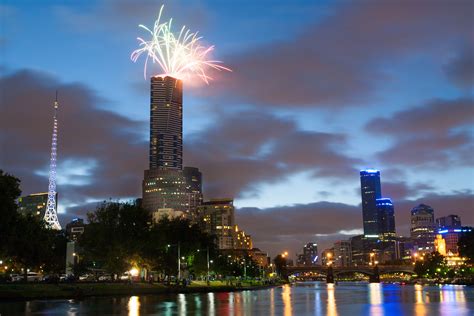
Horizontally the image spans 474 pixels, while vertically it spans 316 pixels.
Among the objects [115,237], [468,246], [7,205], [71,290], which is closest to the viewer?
[7,205]

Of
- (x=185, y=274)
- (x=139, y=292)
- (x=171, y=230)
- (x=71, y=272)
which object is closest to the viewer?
(x=139, y=292)

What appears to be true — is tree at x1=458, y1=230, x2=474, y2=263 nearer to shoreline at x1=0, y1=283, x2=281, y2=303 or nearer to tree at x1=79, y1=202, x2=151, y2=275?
shoreline at x1=0, y1=283, x2=281, y2=303

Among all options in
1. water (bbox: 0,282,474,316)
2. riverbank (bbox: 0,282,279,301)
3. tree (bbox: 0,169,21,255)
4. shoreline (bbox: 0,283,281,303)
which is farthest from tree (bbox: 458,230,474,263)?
tree (bbox: 0,169,21,255)

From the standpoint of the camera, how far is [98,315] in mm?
43812

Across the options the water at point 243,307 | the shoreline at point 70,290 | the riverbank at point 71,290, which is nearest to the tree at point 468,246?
the riverbank at point 71,290

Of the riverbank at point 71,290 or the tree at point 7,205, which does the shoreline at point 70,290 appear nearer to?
the riverbank at point 71,290

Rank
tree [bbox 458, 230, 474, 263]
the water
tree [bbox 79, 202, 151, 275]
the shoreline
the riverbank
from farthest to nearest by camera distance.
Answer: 1. tree [bbox 458, 230, 474, 263]
2. tree [bbox 79, 202, 151, 275]
3. the riverbank
4. the shoreline
5. the water

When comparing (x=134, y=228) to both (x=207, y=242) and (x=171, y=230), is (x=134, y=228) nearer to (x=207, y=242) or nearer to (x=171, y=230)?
(x=171, y=230)

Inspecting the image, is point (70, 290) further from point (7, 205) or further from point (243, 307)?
point (243, 307)

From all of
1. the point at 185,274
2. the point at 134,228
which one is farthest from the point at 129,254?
the point at 185,274

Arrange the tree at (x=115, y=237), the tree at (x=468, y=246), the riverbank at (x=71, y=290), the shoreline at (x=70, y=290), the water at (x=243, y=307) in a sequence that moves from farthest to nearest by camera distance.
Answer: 1. the tree at (x=468, y=246)
2. the tree at (x=115, y=237)
3. the riverbank at (x=71, y=290)
4. the shoreline at (x=70, y=290)
5. the water at (x=243, y=307)

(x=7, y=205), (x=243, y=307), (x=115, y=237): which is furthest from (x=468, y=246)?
(x=7, y=205)

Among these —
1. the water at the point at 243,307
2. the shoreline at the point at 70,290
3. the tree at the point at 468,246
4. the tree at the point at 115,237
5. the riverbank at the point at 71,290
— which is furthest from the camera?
the tree at the point at 468,246

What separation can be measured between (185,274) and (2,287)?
3964 inches
